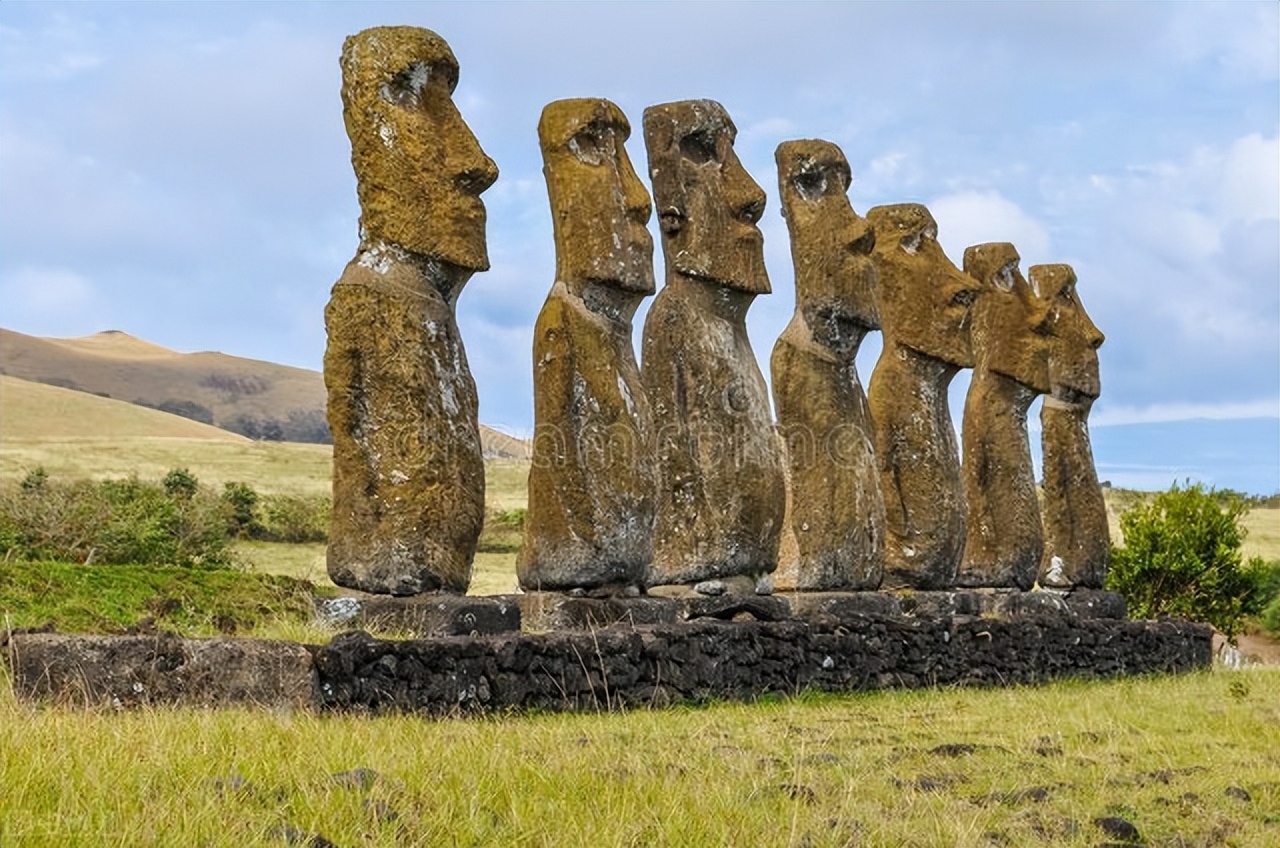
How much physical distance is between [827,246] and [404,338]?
5795mm

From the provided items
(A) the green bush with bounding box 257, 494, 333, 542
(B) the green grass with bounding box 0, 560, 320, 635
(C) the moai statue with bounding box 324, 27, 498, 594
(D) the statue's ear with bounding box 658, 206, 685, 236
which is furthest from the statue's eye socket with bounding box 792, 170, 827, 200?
(A) the green bush with bounding box 257, 494, 333, 542

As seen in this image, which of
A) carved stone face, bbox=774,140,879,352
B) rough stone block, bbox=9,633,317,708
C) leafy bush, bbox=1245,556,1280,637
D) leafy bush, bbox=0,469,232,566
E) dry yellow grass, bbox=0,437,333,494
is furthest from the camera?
dry yellow grass, bbox=0,437,333,494

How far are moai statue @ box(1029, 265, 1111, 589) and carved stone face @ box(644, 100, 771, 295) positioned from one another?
23.4ft

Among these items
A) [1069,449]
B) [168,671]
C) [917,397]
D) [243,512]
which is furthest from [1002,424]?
[243,512]

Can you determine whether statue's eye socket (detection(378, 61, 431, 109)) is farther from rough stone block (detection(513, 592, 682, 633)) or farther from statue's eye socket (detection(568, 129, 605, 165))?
rough stone block (detection(513, 592, 682, 633))

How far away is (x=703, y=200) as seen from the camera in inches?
596

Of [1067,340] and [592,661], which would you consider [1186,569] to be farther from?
[592,661]

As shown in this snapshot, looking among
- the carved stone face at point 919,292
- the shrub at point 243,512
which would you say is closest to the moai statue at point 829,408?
the carved stone face at point 919,292

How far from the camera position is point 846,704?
43.6 ft

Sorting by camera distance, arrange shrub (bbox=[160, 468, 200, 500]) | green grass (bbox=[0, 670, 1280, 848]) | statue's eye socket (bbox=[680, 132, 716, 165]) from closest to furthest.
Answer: green grass (bbox=[0, 670, 1280, 848])
statue's eye socket (bbox=[680, 132, 716, 165])
shrub (bbox=[160, 468, 200, 500])

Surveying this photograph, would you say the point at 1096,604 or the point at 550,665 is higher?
the point at 1096,604

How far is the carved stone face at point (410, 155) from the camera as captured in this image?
1234cm

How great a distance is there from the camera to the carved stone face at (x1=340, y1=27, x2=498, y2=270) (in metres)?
12.3

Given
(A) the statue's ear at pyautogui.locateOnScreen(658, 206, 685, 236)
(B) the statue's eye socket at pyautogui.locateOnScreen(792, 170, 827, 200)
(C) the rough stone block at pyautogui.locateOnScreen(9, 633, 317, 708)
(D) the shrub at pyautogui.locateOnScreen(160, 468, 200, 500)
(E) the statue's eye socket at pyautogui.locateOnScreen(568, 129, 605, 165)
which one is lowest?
(C) the rough stone block at pyautogui.locateOnScreen(9, 633, 317, 708)
